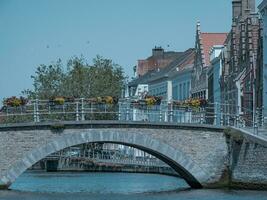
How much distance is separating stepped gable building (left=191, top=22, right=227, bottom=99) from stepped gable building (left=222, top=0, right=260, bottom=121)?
10511 mm

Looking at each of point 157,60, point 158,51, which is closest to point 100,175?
point 157,60

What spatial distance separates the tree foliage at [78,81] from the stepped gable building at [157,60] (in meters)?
25.7

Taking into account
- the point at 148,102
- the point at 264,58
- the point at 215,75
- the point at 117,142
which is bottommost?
the point at 117,142

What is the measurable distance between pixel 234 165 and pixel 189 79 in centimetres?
3966

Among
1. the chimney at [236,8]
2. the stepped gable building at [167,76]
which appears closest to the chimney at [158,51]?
the stepped gable building at [167,76]

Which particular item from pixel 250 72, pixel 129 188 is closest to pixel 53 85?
pixel 250 72

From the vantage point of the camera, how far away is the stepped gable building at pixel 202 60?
2717 inches

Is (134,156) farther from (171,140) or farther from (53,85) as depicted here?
(171,140)

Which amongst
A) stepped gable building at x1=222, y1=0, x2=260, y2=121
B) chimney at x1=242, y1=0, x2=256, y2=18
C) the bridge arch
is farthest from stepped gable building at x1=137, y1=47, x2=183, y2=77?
the bridge arch

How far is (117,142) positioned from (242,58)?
18178mm

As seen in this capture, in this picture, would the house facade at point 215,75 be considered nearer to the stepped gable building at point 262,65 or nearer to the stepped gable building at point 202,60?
the stepped gable building at point 202,60

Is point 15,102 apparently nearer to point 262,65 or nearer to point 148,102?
point 148,102

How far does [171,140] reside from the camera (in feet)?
122

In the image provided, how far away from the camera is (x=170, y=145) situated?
37.1 meters
